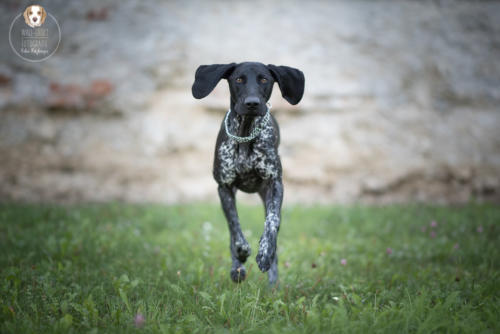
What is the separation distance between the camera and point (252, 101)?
3051mm

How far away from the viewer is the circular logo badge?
8.44 meters

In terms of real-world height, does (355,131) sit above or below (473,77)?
below

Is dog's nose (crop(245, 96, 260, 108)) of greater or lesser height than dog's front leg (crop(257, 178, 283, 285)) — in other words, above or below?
above

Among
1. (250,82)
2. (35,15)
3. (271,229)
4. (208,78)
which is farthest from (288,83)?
(35,15)

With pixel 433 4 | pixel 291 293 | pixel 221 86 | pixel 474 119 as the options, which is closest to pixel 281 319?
pixel 291 293

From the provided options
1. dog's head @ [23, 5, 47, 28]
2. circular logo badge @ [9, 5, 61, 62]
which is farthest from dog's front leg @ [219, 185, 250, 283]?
dog's head @ [23, 5, 47, 28]

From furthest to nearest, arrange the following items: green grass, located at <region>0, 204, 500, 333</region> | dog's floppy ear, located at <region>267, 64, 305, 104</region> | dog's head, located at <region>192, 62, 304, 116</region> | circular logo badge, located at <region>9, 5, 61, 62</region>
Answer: circular logo badge, located at <region>9, 5, 61, 62</region> < dog's floppy ear, located at <region>267, 64, 305, 104</region> < dog's head, located at <region>192, 62, 304, 116</region> < green grass, located at <region>0, 204, 500, 333</region>

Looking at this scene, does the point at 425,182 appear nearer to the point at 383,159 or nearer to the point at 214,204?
the point at 383,159

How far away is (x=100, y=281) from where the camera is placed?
3686 millimetres

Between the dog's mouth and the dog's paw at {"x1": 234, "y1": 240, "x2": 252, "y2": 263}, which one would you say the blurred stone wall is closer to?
the dog's paw at {"x1": 234, "y1": 240, "x2": 252, "y2": 263}

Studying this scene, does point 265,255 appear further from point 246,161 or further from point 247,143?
point 247,143

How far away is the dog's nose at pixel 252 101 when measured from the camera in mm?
3053

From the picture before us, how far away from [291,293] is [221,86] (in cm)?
607

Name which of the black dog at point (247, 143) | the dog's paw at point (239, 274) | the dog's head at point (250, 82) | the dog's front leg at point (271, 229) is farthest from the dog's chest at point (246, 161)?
the dog's paw at point (239, 274)
